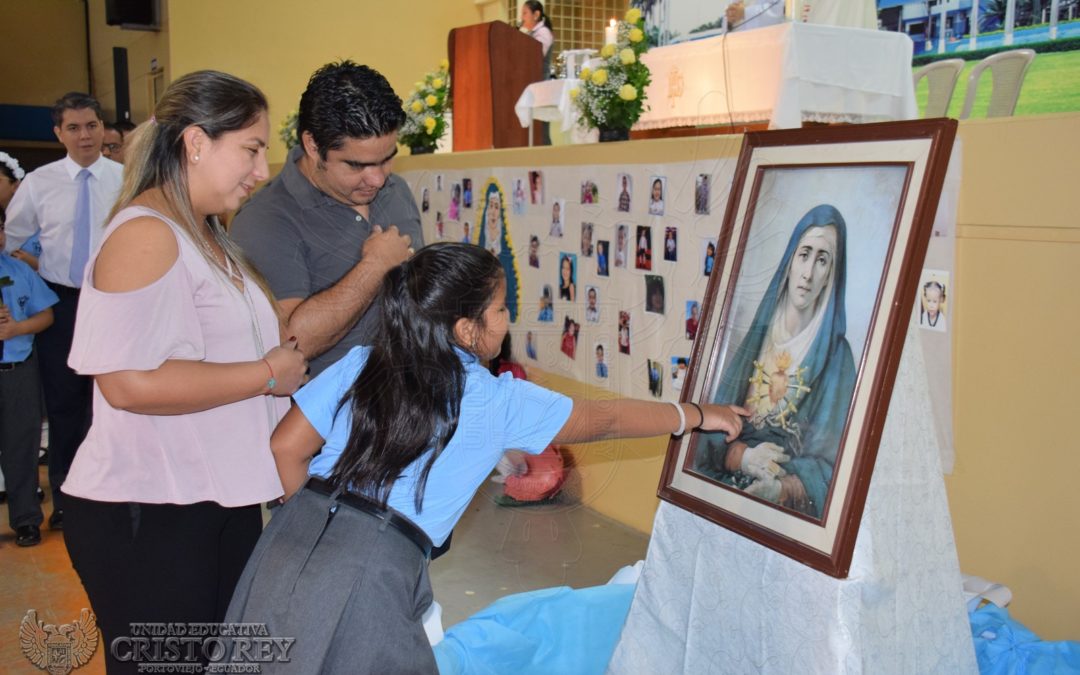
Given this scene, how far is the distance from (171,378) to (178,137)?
364 mm

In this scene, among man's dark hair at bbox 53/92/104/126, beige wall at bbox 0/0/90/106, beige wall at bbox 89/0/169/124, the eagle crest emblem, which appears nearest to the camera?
the eagle crest emblem

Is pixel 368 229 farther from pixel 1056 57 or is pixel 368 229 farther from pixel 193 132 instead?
pixel 1056 57

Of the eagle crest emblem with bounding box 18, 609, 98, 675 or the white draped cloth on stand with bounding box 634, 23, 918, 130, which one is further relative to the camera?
the white draped cloth on stand with bounding box 634, 23, 918, 130

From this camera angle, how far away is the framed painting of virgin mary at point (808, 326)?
1.40 meters

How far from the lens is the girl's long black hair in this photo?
4.31ft

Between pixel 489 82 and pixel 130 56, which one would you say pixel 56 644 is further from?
pixel 130 56

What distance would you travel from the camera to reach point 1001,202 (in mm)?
2174

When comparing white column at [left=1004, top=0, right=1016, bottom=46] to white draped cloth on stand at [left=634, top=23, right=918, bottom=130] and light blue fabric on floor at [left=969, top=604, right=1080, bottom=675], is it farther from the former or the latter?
light blue fabric on floor at [left=969, top=604, right=1080, bottom=675]

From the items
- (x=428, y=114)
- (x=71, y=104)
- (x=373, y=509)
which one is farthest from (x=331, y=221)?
(x=428, y=114)

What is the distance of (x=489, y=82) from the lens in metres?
4.89

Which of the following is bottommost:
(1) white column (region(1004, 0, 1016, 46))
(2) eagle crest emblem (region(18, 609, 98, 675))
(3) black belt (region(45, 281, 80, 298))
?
(2) eagle crest emblem (region(18, 609, 98, 675))

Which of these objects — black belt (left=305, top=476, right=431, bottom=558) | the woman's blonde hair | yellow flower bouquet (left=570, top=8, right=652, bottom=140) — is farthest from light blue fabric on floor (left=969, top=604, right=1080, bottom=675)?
yellow flower bouquet (left=570, top=8, right=652, bottom=140)

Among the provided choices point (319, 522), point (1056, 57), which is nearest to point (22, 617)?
point (319, 522)

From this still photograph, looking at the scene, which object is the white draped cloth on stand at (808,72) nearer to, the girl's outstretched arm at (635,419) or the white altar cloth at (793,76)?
the white altar cloth at (793,76)
